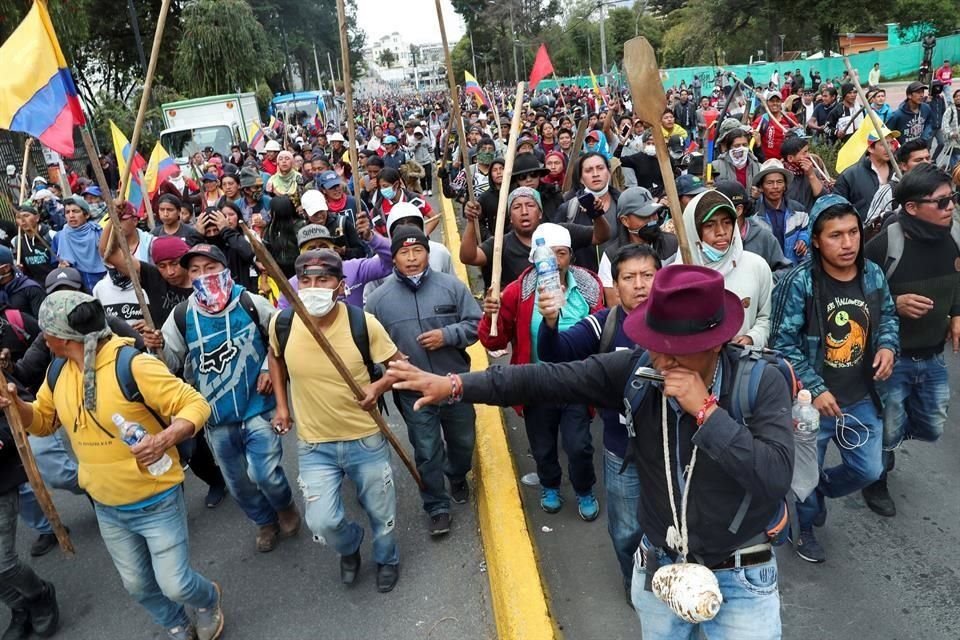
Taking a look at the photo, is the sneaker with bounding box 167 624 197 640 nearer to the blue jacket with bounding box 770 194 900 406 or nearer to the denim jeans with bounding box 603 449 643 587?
the denim jeans with bounding box 603 449 643 587

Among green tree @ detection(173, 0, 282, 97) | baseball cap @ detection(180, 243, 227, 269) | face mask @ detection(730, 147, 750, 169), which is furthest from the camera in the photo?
green tree @ detection(173, 0, 282, 97)

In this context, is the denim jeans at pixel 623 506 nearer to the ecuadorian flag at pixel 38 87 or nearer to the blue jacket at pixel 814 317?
the blue jacket at pixel 814 317

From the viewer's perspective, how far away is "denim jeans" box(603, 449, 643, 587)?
3.12 m

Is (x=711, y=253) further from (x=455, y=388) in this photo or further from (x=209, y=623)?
(x=209, y=623)

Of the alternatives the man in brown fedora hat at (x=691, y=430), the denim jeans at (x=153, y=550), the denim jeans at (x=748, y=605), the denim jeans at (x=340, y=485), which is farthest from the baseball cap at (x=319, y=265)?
the denim jeans at (x=748, y=605)

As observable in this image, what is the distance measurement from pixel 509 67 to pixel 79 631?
7445 centimetres

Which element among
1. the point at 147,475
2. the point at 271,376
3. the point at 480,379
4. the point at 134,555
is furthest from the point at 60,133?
the point at 480,379

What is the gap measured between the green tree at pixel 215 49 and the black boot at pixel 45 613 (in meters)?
32.9

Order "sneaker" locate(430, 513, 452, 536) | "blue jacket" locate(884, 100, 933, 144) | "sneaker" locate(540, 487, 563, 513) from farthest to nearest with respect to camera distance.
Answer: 1. "blue jacket" locate(884, 100, 933, 144)
2. "sneaker" locate(540, 487, 563, 513)
3. "sneaker" locate(430, 513, 452, 536)

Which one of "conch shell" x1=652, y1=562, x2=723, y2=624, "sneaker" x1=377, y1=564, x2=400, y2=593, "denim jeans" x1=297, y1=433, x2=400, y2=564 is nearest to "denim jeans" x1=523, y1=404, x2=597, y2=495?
"denim jeans" x1=297, y1=433, x2=400, y2=564

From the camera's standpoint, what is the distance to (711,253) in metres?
3.74

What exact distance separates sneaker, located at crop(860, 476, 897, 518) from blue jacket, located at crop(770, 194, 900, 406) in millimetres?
862

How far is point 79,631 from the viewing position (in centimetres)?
368

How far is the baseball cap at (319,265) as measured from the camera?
11.4 ft
